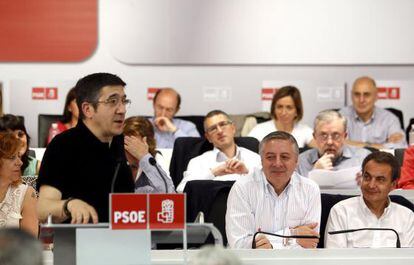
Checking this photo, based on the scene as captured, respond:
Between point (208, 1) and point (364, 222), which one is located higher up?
point (208, 1)

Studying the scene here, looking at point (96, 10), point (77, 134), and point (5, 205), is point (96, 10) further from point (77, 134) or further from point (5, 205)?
point (77, 134)

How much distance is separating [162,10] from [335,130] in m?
3.72

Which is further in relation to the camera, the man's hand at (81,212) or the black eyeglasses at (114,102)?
the black eyeglasses at (114,102)

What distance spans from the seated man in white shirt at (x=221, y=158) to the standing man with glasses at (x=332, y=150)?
13.5 inches

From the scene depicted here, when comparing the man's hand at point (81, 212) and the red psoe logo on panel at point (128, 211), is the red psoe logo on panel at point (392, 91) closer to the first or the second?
the man's hand at point (81, 212)

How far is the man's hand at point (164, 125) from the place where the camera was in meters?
9.09

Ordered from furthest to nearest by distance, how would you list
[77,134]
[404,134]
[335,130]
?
[404,134], [335,130], [77,134]

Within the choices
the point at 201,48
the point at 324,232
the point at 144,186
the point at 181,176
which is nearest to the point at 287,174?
the point at 324,232

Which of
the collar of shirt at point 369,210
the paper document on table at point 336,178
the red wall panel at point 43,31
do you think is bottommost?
the collar of shirt at point 369,210

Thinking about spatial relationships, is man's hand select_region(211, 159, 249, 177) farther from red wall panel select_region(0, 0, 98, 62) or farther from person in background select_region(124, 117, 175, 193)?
red wall panel select_region(0, 0, 98, 62)

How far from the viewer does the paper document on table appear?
652cm

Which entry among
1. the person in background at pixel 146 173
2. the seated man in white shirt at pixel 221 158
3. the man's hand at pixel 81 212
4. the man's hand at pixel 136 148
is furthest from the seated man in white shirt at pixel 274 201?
the man's hand at pixel 81 212

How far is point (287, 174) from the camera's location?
5445 millimetres

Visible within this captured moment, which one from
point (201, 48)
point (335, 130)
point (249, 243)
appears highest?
point (201, 48)
